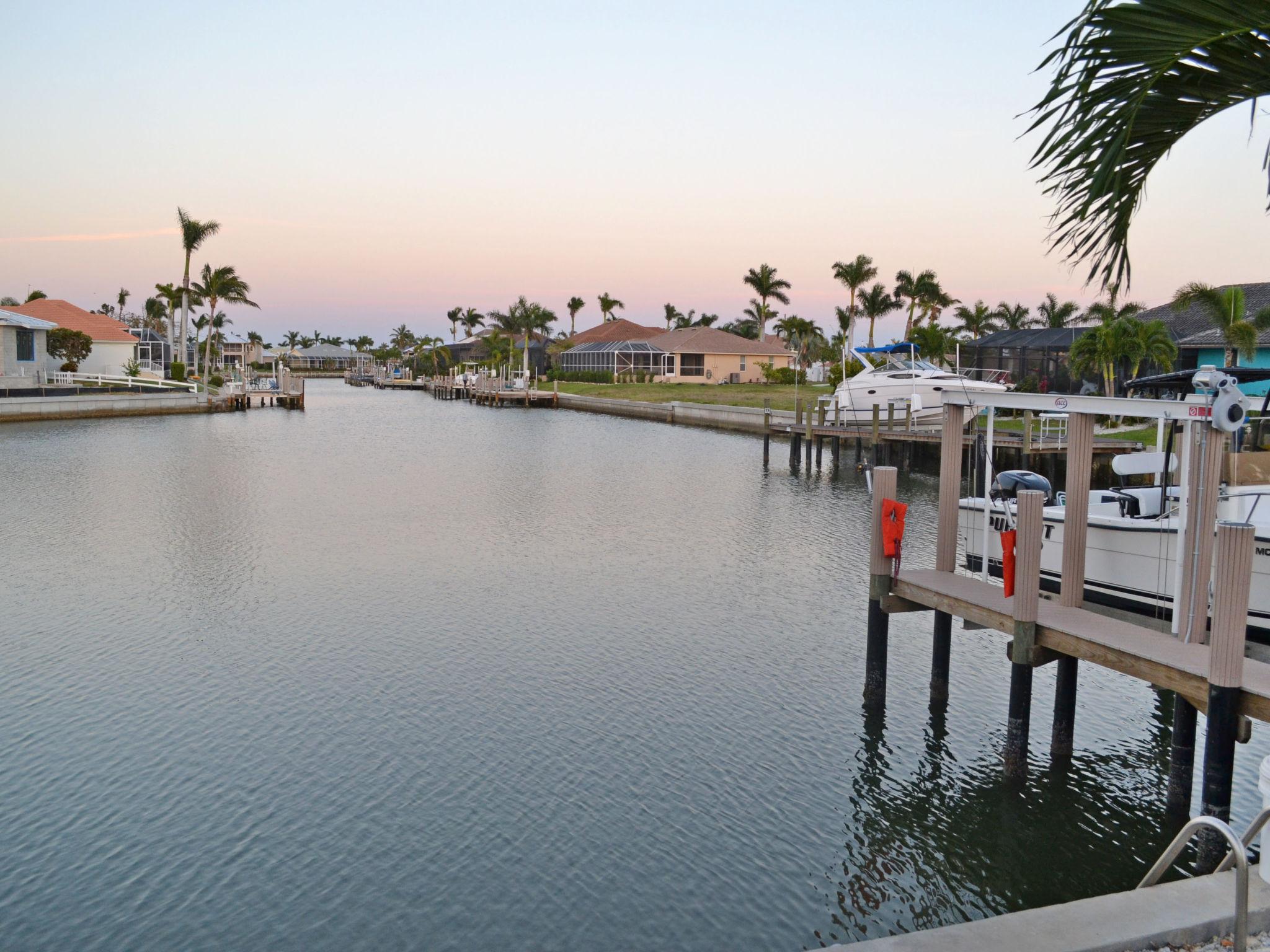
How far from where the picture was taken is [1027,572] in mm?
10344

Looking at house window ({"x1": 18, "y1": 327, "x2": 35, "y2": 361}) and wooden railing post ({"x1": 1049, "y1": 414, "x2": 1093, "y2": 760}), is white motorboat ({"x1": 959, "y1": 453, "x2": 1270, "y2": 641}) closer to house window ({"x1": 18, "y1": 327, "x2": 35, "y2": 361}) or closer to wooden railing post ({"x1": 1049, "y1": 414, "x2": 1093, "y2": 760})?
wooden railing post ({"x1": 1049, "y1": 414, "x2": 1093, "y2": 760})

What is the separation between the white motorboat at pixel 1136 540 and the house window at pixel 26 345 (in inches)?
2688

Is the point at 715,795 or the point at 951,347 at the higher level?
the point at 951,347

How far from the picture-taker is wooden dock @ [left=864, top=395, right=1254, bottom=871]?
841 cm

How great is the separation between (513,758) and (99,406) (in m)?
Result: 61.1

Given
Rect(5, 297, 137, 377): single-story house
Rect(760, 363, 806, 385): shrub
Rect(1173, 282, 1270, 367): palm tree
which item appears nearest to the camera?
Rect(1173, 282, 1270, 367): palm tree

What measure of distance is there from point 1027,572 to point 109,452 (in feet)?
143

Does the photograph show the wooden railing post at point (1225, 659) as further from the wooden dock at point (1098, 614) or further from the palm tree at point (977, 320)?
the palm tree at point (977, 320)

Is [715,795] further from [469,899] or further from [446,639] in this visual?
[446,639]

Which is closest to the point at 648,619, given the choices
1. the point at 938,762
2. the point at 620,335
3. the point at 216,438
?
the point at 938,762

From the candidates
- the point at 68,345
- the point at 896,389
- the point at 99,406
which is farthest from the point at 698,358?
the point at 896,389

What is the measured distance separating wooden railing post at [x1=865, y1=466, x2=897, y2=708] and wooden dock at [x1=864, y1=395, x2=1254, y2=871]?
2cm

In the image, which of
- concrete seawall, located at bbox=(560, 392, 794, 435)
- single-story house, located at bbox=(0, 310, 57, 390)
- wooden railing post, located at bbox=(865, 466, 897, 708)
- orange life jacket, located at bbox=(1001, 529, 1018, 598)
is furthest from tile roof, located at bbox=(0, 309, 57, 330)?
orange life jacket, located at bbox=(1001, 529, 1018, 598)

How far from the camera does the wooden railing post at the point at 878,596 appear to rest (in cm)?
1248
